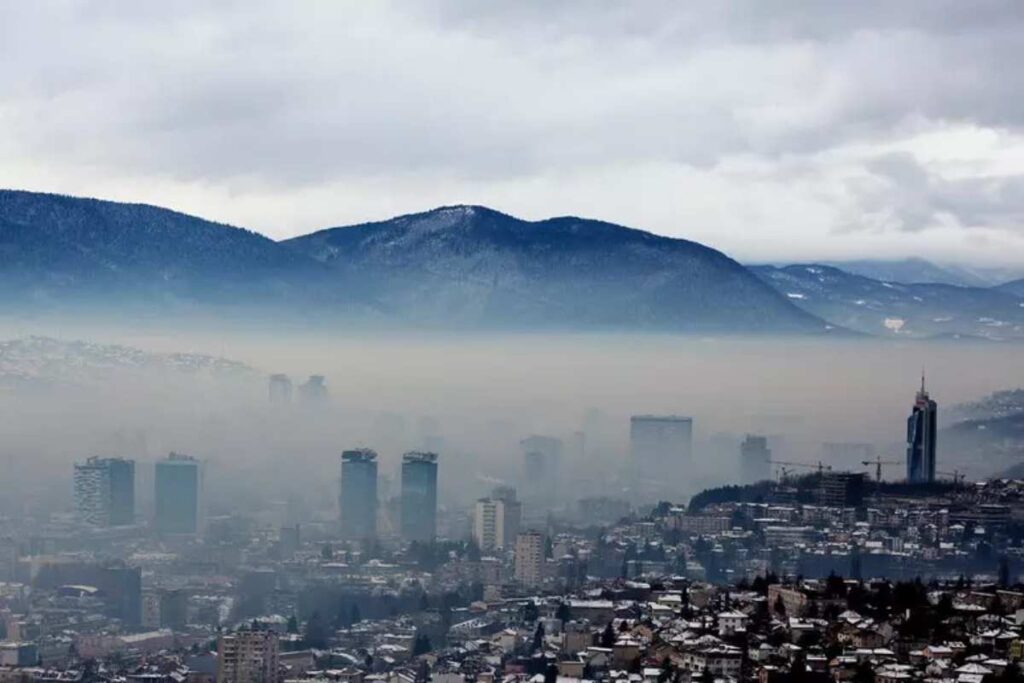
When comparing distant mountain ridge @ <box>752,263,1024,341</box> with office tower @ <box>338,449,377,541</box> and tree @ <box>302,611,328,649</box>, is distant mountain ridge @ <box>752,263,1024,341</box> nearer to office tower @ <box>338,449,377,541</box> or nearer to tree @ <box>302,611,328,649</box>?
office tower @ <box>338,449,377,541</box>

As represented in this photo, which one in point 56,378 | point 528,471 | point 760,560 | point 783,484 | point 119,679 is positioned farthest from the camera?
point 56,378

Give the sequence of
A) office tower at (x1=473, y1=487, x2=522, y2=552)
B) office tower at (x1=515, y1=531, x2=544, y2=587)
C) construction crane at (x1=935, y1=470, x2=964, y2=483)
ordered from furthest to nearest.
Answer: construction crane at (x1=935, y1=470, x2=964, y2=483) < office tower at (x1=473, y1=487, x2=522, y2=552) < office tower at (x1=515, y1=531, x2=544, y2=587)

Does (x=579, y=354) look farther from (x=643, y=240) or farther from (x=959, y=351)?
(x=959, y=351)

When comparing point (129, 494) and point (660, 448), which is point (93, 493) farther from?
point (660, 448)

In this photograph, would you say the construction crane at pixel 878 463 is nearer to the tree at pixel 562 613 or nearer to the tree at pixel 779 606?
the tree at pixel 562 613

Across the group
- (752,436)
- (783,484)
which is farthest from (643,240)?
(783,484)

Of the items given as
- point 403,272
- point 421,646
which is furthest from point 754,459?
point 421,646

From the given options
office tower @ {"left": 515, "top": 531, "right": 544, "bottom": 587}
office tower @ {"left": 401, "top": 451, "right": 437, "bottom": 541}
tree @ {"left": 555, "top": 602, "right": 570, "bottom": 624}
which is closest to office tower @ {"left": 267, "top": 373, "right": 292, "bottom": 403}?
office tower @ {"left": 401, "top": 451, "right": 437, "bottom": 541}
